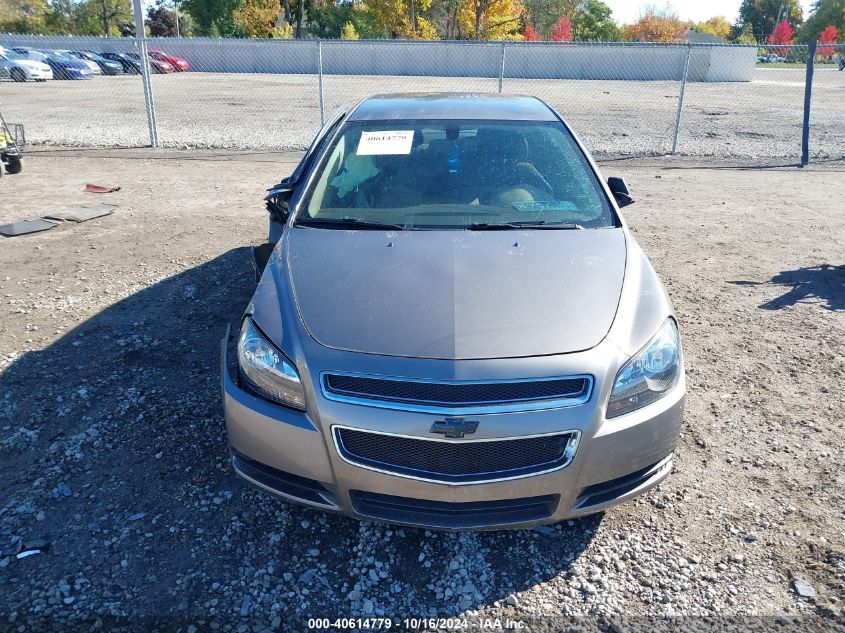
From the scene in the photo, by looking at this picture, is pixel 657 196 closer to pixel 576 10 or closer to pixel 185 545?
pixel 185 545

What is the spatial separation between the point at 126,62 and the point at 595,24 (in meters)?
43.9

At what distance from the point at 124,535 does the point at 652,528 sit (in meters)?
2.36

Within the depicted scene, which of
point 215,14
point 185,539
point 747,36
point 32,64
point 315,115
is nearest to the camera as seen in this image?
point 185,539

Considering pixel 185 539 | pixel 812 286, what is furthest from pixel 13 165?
pixel 812 286

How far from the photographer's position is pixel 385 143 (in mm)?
3906

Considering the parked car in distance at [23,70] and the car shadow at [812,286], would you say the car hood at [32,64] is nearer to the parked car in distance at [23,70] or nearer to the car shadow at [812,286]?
the parked car in distance at [23,70]

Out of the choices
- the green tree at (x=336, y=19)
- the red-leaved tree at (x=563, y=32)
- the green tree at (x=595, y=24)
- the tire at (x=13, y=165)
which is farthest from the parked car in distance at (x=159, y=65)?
the green tree at (x=595, y=24)

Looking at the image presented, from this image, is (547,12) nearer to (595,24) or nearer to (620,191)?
(595,24)

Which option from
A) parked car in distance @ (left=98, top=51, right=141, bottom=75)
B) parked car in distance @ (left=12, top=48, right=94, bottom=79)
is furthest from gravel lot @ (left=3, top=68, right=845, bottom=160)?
parked car in distance @ (left=98, top=51, right=141, bottom=75)

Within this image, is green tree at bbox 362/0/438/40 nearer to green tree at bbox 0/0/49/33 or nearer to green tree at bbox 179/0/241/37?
green tree at bbox 179/0/241/37

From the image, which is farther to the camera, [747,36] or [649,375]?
[747,36]

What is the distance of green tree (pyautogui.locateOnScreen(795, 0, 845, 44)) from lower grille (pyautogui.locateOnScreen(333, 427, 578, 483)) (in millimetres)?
78991

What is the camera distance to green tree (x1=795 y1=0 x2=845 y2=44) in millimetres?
65750

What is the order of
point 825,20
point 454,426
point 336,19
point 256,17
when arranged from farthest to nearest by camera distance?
point 825,20 → point 336,19 → point 256,17 → point 454,426
